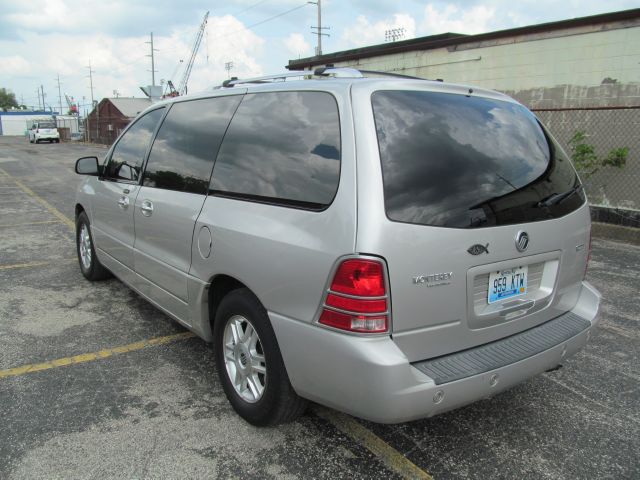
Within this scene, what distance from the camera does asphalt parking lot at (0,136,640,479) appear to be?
8.23 feet

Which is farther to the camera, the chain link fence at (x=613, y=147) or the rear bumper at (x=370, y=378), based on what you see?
the chain link fence at (x=613, y=147)

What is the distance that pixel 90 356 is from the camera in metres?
3.70

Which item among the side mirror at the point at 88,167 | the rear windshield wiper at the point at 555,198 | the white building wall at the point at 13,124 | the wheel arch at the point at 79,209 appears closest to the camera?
the rear windshield wiper at the point at 555,198

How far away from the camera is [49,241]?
742 centimetres

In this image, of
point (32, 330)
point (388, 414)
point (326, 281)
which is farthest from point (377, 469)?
point (32, 330)

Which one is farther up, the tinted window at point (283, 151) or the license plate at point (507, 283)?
the tinted window at point (283, 151)

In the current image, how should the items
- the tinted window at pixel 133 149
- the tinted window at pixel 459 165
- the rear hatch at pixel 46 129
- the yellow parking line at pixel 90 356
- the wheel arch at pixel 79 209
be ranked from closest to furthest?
the tinted window at pixel 459 165 < the yellow parking line at pixel 90 356 < the tinted window at pixel 133 149 < the wheel arch at pixel 79 209 < the rear hatch at pixel 46 129

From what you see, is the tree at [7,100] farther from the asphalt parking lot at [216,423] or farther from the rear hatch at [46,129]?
the asphalt parking lot at [216,423]

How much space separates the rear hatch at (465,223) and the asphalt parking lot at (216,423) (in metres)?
0.65

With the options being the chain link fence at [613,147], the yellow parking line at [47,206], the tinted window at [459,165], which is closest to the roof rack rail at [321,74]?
the tinted window at [459,165]

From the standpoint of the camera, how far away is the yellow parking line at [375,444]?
8.11 feet

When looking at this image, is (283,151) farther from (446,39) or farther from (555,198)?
(446,39)

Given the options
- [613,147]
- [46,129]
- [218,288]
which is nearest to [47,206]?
[218,288]

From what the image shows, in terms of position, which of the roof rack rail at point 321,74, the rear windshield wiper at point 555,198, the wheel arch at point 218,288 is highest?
the roof rack rail at point 321,74
